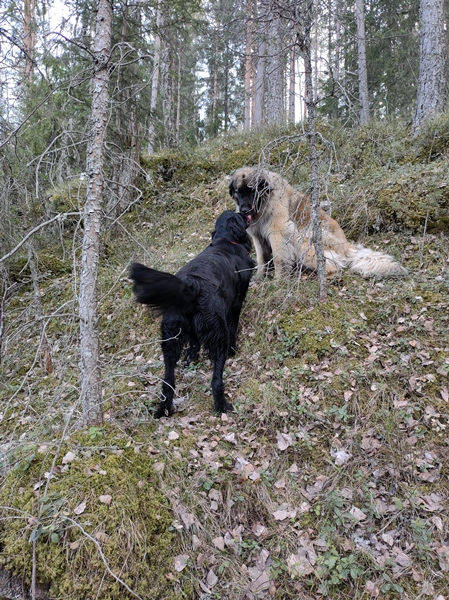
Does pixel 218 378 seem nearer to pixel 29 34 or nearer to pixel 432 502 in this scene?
pixel 432 502

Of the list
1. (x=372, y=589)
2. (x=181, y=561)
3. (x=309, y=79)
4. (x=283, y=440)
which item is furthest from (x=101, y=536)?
(x=309, y=79)

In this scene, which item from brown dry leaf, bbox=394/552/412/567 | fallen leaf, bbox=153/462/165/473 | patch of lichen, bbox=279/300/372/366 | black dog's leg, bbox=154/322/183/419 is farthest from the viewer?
patch of lichen, bbox=279/300/372/366

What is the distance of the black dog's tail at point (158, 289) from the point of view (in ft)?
9.75

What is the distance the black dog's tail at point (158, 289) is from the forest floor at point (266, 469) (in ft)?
1.64

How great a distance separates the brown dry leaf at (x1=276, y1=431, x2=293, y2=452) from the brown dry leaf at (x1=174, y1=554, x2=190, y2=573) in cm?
121

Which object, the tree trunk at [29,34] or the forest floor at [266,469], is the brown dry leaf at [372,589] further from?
the tree trunk at [29,34]

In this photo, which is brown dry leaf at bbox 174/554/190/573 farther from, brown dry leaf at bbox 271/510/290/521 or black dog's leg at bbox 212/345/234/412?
black dog's leg at bbox 212/345/234/412

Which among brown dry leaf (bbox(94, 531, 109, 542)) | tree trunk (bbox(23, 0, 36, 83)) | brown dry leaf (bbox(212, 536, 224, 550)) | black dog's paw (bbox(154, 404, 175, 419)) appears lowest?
brown dry leaf (bbox(212, 536, 224, 550))

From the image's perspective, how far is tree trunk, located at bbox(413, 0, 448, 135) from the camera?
7.79 meters

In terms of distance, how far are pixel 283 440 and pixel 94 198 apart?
8.88 ft

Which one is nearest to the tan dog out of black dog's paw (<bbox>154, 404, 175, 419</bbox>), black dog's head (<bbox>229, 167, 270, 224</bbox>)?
black dog's head (<bbox>229, 167, 270, 224</bbox>)

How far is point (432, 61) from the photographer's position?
7934mm

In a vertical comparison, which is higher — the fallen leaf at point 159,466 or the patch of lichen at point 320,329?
the patch of lichen at point 320,329

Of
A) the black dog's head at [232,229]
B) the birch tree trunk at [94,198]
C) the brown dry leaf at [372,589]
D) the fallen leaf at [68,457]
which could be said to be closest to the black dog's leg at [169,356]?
the birch tree trunk at [94,198]
